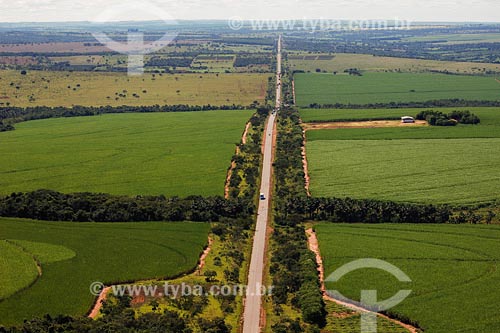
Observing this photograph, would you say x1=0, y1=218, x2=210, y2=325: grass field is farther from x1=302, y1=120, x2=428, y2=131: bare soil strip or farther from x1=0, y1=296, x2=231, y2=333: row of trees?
x1=302, y1=120, x2=428, y2=131: bare soil strip

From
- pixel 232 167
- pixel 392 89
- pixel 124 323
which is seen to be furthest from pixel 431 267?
pixel 392 89

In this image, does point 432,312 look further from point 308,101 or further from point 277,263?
point 308,101

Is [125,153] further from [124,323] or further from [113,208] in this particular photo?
[124,323]

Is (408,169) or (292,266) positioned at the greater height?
(408,169)

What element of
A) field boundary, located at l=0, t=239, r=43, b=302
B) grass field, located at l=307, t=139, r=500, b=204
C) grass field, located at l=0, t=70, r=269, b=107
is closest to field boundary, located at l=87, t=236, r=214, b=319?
field boundary, located at l=0, t=239, r=43, b=302

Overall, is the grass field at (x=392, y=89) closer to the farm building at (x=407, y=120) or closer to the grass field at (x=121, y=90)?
the grass field at (x=121, y=90)

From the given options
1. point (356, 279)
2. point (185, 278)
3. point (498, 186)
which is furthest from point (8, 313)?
point (498, 186)

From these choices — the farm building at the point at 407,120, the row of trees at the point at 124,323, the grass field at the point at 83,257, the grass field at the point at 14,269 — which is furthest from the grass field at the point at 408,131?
the row of trees at the point at 124,323
